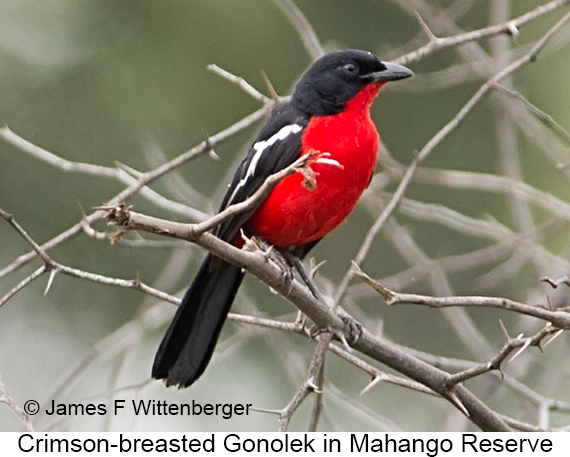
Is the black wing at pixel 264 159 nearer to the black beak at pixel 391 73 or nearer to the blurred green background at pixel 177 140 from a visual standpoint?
the black beak at pixel 391 73

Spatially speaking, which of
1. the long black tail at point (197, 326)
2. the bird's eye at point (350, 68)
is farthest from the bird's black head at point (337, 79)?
the long black tail at point (197, 326)

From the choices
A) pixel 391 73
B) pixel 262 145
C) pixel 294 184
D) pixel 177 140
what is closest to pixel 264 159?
pixel 262 145

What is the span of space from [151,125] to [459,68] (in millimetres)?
2964

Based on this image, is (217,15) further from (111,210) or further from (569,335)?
(111,210)

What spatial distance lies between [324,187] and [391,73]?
681 millimetres

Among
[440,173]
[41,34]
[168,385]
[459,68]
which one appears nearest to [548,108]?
[459,68]

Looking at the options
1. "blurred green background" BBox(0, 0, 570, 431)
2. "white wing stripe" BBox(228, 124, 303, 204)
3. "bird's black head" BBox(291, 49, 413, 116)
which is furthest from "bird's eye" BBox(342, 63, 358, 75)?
"blurred green background" BBox(0, 0, 570, 431)

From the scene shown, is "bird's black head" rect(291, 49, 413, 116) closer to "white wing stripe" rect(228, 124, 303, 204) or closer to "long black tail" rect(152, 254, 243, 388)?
"white wing stripe" rect(228, 124, 303, 204)

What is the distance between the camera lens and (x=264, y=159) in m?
4.34

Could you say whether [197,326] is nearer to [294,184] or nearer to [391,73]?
[294,184]

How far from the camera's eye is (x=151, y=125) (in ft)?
24.0

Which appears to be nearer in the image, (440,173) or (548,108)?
(440,173)

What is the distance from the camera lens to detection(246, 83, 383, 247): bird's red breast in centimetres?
420
